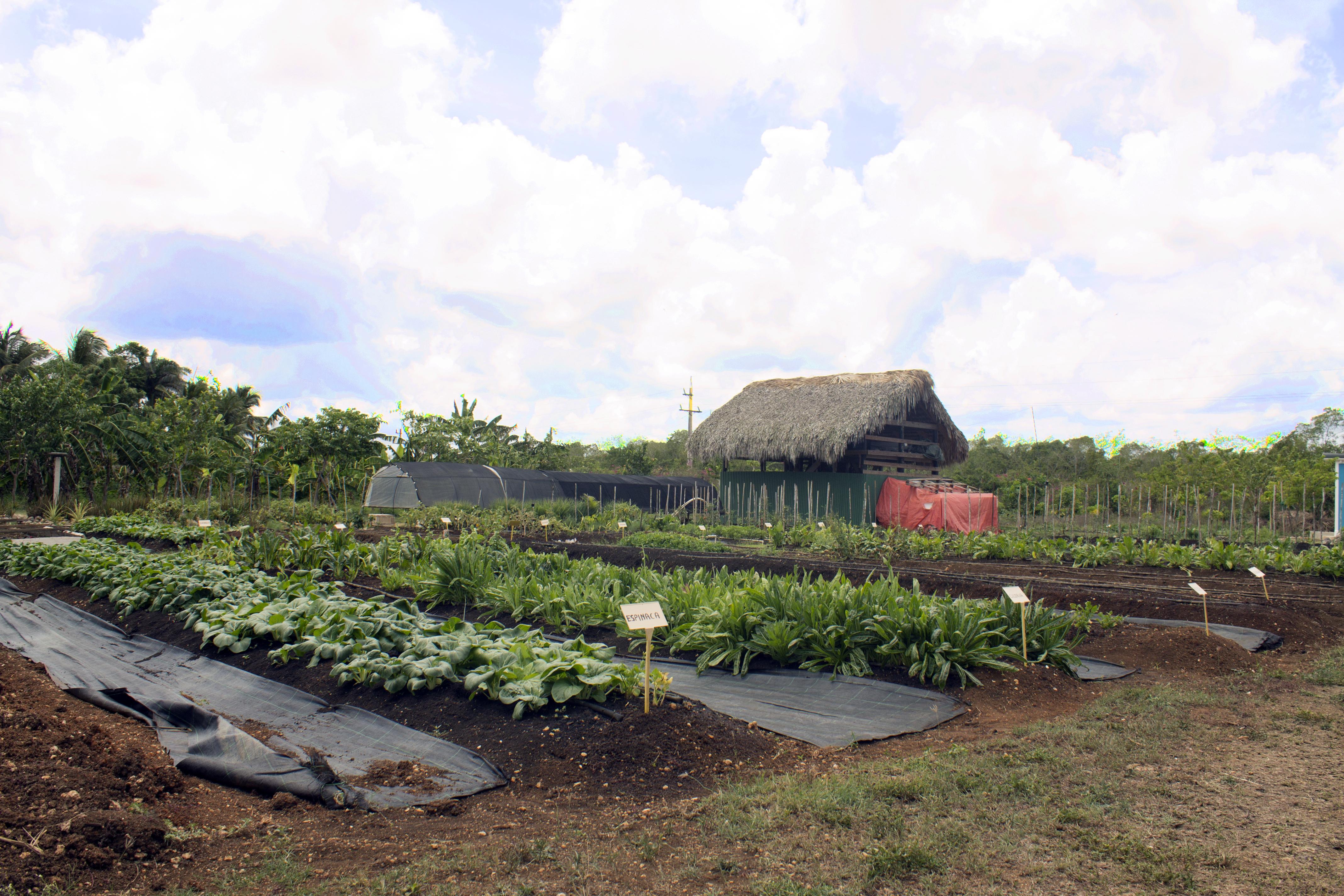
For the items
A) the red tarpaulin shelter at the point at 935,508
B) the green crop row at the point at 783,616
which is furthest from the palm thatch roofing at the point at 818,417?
the green crop row at the point at 783,616

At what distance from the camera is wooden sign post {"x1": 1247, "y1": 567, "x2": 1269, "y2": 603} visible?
24.3 feet

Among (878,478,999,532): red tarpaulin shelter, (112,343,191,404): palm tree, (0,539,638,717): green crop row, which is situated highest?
(112,343,191,404): palm tree

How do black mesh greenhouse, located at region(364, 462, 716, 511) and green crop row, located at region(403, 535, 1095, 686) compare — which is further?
black mesh greenhouse, located at region(364, 462, 716, 511)

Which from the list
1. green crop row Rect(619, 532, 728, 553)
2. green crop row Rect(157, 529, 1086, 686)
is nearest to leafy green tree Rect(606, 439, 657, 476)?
green crop row Rect(619, 532, 728, 553)

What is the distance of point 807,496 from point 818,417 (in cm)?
240

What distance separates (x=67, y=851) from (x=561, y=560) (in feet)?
18.7

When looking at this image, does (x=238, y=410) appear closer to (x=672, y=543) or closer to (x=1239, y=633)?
(x=672, y=543)

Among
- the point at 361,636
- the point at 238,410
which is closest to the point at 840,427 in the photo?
the point at 361,636

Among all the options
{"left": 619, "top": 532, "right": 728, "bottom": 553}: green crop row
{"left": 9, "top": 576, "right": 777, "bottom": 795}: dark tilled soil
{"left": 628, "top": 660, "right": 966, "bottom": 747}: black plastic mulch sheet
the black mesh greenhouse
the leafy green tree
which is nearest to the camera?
{"left": 9, "top": 576, "right": 777, "bottom": 795}: dark tilled soil

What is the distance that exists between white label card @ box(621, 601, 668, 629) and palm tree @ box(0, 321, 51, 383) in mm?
32613

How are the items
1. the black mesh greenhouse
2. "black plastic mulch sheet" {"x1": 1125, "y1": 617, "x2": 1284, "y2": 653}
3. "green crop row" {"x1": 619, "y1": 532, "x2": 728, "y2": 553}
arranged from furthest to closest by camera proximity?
the black mesh greenhouse, "green crop row" {"x1": 619, "y1": 532, "x2": 728, "y2": 553}, "black plastic mulch sheet" {"x1": 1125, "y1": 617, "x2": 1284, "y2": 653}

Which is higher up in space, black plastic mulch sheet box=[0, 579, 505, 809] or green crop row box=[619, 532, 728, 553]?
green crop row box=[619, 532, 728, 553]

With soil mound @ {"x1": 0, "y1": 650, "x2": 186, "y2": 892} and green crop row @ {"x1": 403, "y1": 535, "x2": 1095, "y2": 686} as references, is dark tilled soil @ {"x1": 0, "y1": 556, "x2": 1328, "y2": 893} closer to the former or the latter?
soil mound @ {"x1": 0, "y1": 650, "x2": 186, "y2": 892}

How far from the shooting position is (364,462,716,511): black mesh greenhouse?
21.6 meters
